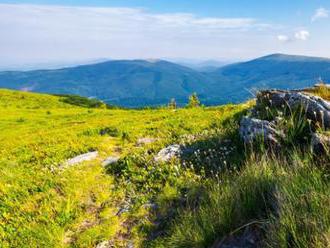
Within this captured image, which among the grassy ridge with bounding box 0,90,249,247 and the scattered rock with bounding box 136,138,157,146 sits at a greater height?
the scattered rock with bounding box 136,138,157,146

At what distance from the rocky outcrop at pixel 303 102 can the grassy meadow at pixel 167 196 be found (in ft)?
4.98

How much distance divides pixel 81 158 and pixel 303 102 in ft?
25.9

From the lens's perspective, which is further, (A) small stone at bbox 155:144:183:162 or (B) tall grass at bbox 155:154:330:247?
(A) small stone at bbox 155:144:183:162

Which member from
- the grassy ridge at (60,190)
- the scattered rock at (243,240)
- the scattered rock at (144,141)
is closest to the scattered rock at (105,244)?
the grassy ridge at (60,190)

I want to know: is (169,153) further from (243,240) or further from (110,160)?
(243,240)

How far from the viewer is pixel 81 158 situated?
1442 centimetres

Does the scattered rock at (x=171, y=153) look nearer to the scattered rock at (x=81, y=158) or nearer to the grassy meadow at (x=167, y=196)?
the grassy meadow at (x=167, y=196)

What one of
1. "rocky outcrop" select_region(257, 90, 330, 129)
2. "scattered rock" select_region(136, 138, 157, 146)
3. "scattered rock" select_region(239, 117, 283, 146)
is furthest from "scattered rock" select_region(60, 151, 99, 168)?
"rocky outcrop" select_region(257, 90, 330, 129)

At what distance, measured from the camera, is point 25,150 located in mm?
17703

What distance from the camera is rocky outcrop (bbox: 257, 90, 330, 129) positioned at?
10880 mm

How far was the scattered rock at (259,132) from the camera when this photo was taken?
35.1ft

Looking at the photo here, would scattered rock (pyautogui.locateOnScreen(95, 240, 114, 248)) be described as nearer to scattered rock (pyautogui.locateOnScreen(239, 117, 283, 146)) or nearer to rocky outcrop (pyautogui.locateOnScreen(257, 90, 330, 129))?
scattered rock (pyautogui.locateOnScreen(239, 117, 283, 146))

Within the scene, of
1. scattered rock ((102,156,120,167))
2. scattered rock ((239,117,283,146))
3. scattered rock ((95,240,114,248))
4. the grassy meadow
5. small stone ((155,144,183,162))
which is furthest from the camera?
scattered rock ((102,156,120,167))

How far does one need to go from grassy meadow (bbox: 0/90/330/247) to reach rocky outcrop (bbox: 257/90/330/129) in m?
1.52
